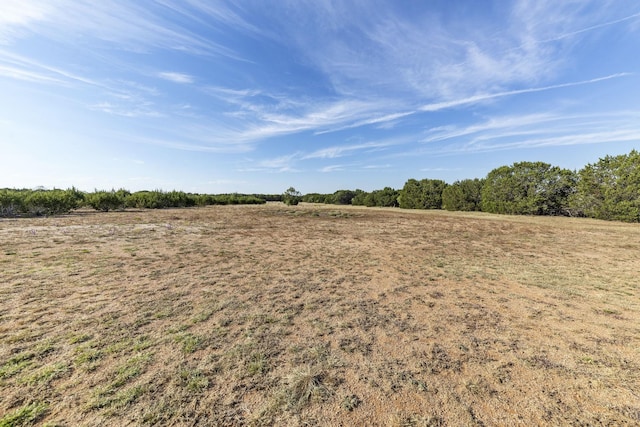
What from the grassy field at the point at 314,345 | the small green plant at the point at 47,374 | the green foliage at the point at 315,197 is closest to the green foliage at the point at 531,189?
the grassy field at the point at 314,345

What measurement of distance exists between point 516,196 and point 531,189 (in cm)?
159

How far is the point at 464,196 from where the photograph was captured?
3688cm

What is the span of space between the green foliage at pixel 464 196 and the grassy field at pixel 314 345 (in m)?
32.7

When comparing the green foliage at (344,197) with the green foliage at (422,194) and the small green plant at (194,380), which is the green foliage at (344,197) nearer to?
A: the green foliage at (422,194)

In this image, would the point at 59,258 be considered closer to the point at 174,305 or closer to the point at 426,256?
the point at 174,305

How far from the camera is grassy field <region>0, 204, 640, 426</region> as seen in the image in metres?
2.31

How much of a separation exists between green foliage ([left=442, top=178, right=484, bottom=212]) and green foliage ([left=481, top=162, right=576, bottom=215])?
4319 millimetres

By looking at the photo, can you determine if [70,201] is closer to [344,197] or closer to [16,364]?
[16,364]

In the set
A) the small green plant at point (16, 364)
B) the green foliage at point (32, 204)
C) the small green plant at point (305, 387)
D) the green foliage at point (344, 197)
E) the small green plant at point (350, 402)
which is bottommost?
the small green plant at point (350, 402)

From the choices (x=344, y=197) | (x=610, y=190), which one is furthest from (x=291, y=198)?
(x=610, y=190)

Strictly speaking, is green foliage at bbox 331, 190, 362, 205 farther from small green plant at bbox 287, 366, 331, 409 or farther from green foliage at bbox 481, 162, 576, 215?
small green plant at bbox 287, 366, 331, 409

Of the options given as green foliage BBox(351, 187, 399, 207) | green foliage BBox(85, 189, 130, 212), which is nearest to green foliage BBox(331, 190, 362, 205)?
green foliage BBox(351, 187, 399, 207)

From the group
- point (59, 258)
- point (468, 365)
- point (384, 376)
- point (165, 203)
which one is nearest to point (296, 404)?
point (384, 376)

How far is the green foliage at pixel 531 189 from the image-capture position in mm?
26875
